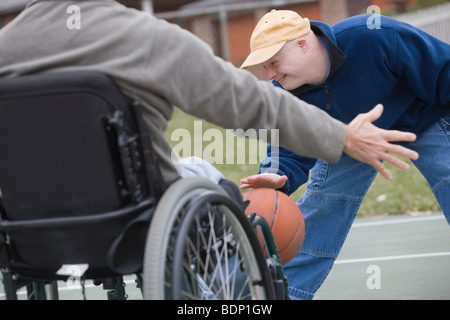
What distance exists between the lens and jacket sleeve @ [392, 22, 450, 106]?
3.87 m

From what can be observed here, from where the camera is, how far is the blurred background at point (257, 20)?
8.09 meters

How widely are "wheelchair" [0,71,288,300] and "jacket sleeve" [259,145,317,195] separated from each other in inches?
52.9

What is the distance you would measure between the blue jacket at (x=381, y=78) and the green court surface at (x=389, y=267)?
106 centimetres

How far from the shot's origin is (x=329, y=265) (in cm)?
433

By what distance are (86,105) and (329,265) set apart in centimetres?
234

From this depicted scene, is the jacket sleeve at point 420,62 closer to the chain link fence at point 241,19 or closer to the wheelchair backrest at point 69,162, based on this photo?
the wheelchair backrest at point 69,162

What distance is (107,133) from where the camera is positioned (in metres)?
2.46

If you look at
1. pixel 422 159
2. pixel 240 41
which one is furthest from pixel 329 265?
pixel 240 41

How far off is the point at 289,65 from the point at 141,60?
64.1 inches

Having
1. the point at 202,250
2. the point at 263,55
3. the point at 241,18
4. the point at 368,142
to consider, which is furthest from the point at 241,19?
the point at 202,250

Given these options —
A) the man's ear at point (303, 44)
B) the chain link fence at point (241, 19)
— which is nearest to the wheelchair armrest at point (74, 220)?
the man's ear at point (303, 44)

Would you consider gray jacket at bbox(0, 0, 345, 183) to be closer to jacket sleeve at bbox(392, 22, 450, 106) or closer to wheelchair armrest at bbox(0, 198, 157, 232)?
wheelchair armrest at bbox(0, 198, 157, 232)

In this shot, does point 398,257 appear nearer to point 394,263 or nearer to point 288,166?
point 394,263
